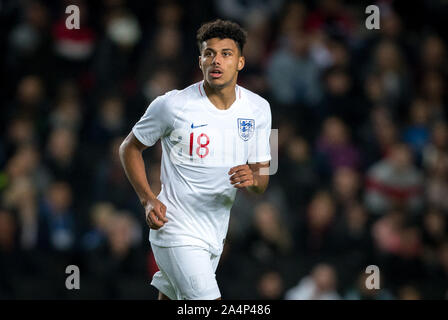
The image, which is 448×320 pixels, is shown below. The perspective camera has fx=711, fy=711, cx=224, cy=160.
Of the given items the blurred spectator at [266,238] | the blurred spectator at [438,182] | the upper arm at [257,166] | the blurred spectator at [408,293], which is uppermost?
the upper arm at [257,166]

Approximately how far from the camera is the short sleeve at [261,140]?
459 cm

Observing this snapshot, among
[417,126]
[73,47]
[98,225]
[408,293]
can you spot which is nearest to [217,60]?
[98,225]

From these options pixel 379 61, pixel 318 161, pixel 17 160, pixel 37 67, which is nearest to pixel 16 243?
pixel 17 160

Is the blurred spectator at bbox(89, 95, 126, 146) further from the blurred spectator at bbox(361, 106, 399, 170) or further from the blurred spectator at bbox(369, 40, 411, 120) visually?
the blurred spectator at bbox(369, 40, 411, 120)

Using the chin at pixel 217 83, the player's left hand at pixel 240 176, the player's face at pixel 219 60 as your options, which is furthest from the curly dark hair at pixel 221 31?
the player's left hand at pixel 240 176

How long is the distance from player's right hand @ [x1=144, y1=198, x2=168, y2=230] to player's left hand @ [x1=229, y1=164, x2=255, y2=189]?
47cm

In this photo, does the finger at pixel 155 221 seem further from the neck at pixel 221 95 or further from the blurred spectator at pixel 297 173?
the blurred spectator at pixel 297 173

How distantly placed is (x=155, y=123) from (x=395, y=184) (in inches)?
190

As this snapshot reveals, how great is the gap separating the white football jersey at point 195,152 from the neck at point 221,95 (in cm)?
3

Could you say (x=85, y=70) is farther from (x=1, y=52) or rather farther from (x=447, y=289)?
(x=447, y=289)

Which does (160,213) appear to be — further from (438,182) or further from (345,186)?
(438,182)

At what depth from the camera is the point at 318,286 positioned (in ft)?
23.9

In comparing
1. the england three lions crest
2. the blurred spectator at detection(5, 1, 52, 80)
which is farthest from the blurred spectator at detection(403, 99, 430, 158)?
the england three lions crest

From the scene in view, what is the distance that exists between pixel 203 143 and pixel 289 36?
17.2 feet
